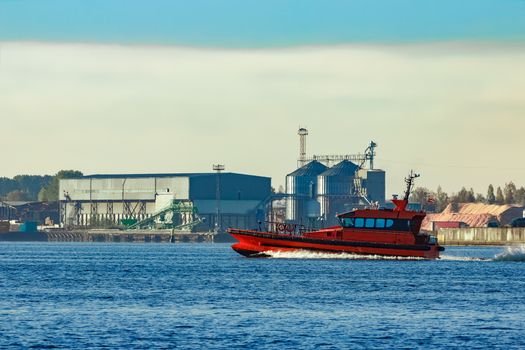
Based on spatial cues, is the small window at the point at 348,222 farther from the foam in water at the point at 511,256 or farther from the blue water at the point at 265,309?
the foam in water at the point at 511,256

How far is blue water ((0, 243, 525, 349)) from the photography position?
5488cm

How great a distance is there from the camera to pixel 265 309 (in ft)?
226

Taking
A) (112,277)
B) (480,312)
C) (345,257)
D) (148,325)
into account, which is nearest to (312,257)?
(345,257)

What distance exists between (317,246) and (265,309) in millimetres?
57503

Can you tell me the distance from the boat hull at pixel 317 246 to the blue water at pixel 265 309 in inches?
411

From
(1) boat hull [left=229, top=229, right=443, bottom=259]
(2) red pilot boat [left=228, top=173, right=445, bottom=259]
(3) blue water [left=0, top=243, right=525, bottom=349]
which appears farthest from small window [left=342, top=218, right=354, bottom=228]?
(3) blue water [left=0, top=243, right=525, bottom=349]

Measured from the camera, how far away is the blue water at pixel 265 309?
180 feet

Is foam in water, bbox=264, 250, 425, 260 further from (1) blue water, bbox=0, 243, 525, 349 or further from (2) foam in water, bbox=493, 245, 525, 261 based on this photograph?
(2) foam in water, bbox=493, 245, 525, 261

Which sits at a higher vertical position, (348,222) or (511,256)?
(348,222)

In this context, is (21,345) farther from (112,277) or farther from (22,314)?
(112,277)

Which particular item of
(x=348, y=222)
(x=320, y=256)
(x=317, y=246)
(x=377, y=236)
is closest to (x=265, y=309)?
(x=348, y=222)

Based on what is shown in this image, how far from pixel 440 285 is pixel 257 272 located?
68.6 ft

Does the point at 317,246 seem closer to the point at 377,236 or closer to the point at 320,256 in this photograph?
→ the point at 320,256

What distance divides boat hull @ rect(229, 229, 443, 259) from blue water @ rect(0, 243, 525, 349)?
10428 mm
